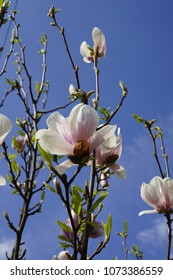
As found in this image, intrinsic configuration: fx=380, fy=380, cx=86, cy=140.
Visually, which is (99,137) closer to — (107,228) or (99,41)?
(107,228)

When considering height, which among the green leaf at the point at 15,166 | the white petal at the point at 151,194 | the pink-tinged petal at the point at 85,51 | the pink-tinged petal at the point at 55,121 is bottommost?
the pink-tinged petal at the point at 55,121

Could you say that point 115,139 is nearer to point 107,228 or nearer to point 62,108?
point 107,228

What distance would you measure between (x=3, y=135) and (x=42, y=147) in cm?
9

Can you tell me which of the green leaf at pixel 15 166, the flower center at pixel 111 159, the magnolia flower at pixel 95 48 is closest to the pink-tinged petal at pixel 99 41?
the magnolia flower at pixel 95 48

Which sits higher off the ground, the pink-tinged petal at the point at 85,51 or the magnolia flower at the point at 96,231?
the pink-tinged petal at the point at 85,51

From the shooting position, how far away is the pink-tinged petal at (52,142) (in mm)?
822

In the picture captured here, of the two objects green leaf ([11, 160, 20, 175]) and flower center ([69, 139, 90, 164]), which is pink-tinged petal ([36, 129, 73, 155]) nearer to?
flower center ([69, 139, 90, 164])

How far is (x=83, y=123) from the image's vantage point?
82 centimetres

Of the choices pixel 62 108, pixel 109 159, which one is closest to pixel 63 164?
pixel 109 159

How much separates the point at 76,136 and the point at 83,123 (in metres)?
0.03

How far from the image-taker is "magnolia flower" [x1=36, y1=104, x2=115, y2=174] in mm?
820

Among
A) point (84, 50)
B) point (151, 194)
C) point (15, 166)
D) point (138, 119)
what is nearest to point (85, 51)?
point (84, 50)

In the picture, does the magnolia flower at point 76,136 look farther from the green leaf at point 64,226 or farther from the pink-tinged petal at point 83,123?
the green leaf at point 64,226

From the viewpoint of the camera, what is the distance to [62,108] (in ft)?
5.93
